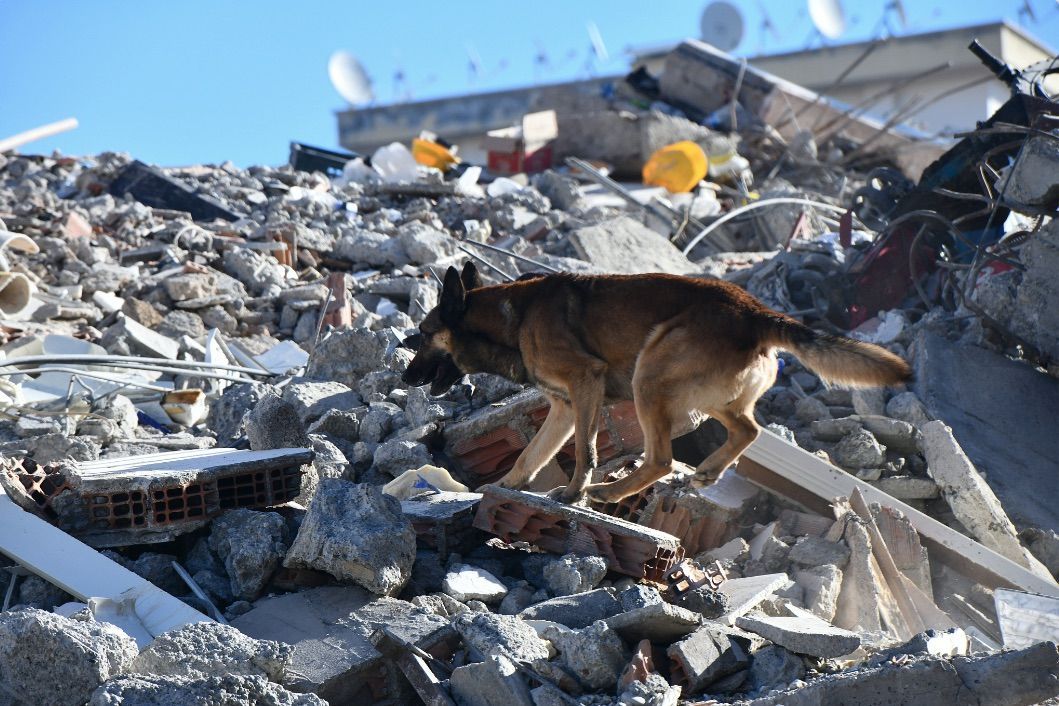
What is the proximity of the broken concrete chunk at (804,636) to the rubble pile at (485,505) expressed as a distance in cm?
1

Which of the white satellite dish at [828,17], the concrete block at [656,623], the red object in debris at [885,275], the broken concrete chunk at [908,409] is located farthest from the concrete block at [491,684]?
the white satellite dish at [828,17]

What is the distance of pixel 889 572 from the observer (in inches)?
210

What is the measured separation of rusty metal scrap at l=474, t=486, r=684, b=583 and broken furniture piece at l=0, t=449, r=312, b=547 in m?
1.04

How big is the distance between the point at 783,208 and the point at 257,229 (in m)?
5.93

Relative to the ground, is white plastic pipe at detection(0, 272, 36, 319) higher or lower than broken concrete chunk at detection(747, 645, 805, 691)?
lower

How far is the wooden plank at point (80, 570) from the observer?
443cm

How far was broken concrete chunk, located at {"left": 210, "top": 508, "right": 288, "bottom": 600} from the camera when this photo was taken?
480 cm

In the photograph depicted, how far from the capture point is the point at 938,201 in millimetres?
9266

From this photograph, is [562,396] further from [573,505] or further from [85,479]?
[85,479]

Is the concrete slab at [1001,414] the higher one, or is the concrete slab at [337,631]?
the concrete slab at [337,631]

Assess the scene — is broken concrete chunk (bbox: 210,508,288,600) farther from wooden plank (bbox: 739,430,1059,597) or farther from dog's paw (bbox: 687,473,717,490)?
wooden plank (bbox: 739,430,1059,597)

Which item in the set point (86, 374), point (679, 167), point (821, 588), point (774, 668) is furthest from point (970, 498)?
point (679, 167)

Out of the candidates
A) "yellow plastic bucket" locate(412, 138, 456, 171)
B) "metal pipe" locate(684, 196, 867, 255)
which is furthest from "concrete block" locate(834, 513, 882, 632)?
"yellow plastic bucket" locate(412, 138, 456, 171)

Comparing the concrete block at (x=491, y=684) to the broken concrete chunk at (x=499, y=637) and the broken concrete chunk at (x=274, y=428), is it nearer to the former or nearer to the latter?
the broken concrete chunk at (x=499, y=637)
